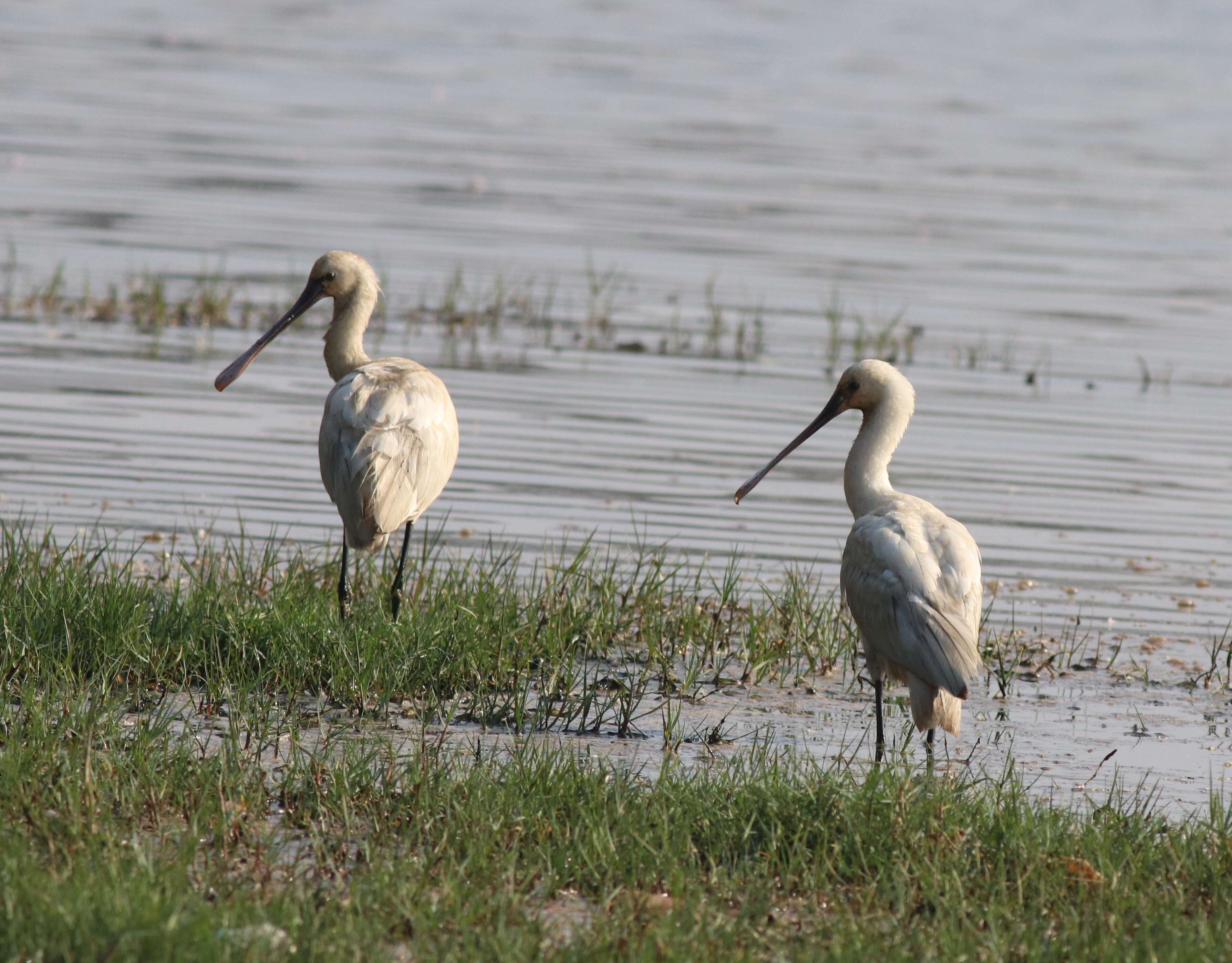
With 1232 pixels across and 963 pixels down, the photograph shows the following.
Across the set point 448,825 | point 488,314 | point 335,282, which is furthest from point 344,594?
point 488,314

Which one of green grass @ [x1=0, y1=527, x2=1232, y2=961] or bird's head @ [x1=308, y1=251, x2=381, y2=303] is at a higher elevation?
bird's head @ [x1=308, y1=251, x2=381, y2=303]

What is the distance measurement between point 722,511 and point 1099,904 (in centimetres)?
615

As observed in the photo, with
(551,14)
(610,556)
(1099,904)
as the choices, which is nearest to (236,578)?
(610,556)

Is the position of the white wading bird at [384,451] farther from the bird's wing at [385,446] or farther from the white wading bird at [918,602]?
the white wading bird at [918,602]

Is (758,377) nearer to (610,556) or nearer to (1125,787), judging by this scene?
(610,556)

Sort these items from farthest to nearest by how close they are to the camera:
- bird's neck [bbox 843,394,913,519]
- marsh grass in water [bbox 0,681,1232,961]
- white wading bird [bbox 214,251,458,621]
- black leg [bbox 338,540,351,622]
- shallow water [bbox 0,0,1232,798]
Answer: shallow water [bbox 0,0,1232,798] → white wading bird [bbox 214,251,458,621] → bird's neck [bbox 843,394,913,519] → black leg [bbox 338,540,351,622] → marsh grass in water [bbox 0,681,1232,961]

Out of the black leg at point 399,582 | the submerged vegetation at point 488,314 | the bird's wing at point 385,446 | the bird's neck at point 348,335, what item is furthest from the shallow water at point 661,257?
the bird's wing at point 385,446

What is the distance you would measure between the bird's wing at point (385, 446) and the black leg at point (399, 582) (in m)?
0.17

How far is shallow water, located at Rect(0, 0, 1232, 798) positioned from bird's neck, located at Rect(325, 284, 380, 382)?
4.03 ft

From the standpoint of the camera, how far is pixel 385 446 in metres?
7.73

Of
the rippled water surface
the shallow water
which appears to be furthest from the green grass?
the rippled water surface

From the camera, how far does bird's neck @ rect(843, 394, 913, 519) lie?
289 inches

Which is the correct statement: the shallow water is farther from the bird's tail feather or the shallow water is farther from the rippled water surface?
the bird's tail feather

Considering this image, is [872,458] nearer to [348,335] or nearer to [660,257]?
[348,335]
